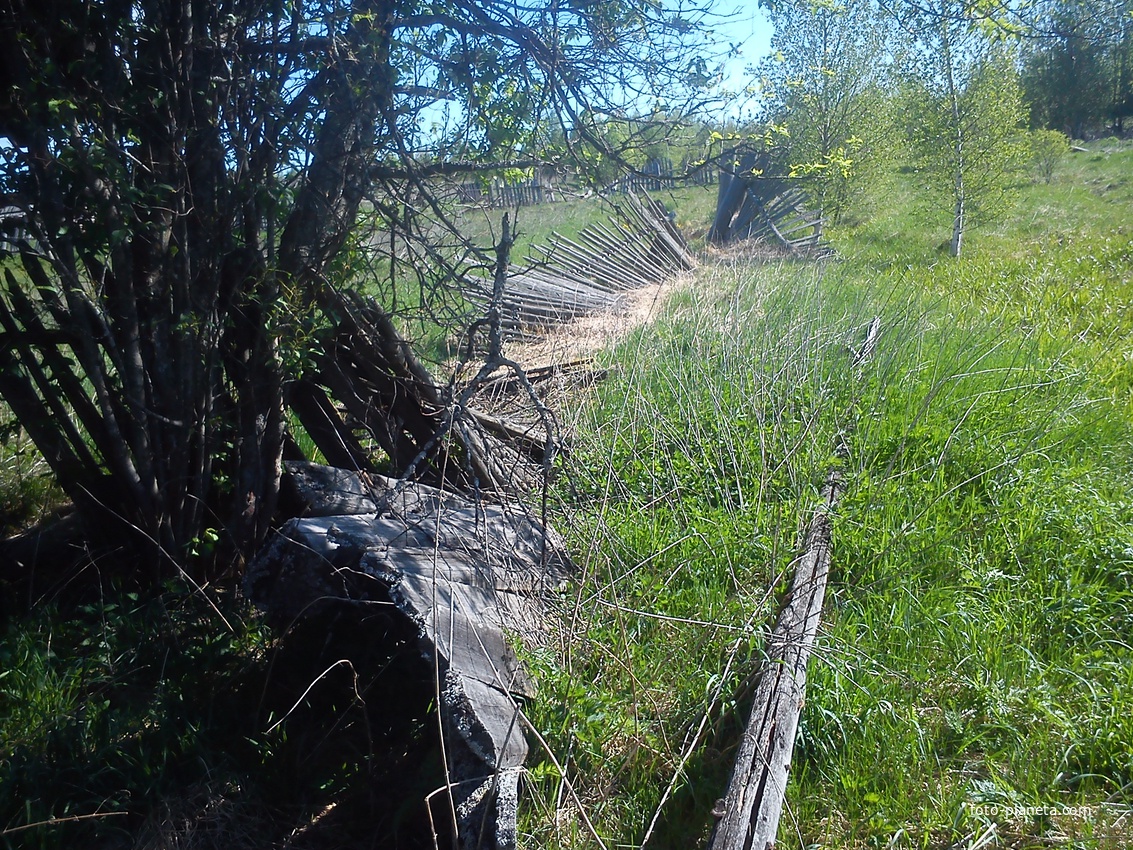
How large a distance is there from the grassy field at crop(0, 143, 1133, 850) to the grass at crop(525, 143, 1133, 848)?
0.01 metres

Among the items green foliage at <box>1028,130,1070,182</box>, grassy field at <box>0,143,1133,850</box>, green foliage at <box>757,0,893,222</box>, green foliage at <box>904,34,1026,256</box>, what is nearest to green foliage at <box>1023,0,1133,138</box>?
green foliage at <box>1028,130,1070,182</box>

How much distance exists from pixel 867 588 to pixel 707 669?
0.89m

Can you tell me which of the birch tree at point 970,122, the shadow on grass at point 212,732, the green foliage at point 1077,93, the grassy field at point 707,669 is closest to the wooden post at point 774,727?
the grassy field at point 707,669

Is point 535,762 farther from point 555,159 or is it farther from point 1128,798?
point 555,159

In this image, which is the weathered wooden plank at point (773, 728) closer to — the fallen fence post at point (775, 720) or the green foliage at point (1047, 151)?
the fallen fence post at point (775, 720)

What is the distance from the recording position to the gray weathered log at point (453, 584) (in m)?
2.51

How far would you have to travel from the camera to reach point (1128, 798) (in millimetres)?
2639

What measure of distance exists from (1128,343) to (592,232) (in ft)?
21.8

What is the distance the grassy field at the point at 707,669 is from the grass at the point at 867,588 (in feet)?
0.05

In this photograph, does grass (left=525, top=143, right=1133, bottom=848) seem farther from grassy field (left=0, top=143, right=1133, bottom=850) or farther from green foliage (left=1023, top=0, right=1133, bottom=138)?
green foliage (left=1023, top=0, right=1133, bottom=138)

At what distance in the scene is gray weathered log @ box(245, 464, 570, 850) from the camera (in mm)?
2506

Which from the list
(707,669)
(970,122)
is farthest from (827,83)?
(707,669)

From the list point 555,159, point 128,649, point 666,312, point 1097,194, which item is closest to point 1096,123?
point 1097,194

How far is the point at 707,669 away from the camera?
3156 millimetres
